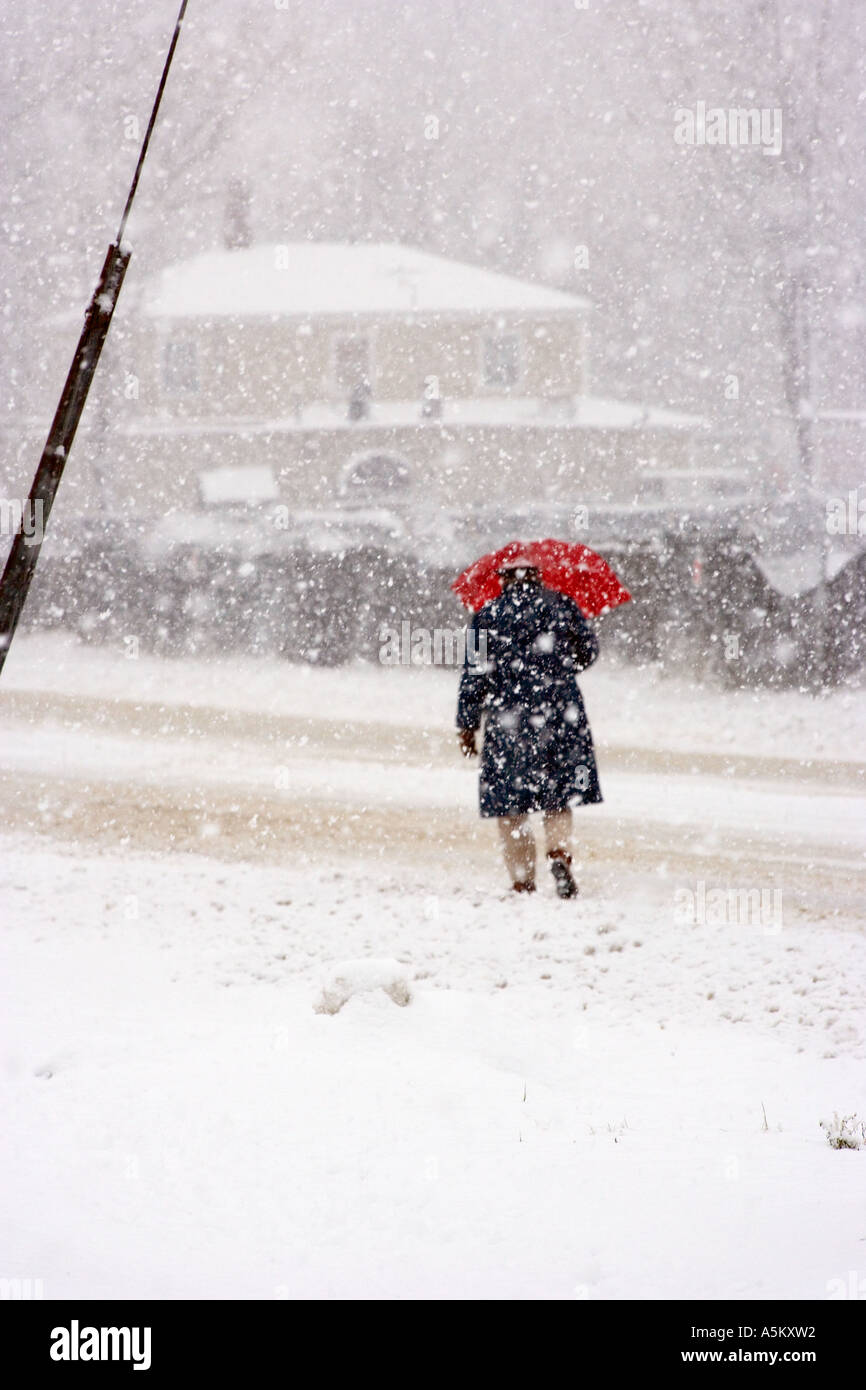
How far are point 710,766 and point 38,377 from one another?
2997 cm

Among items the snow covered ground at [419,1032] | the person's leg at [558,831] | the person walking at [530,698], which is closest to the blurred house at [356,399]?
the snow covered ground at [419,1032]

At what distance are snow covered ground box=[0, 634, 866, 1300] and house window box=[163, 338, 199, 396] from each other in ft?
79.3

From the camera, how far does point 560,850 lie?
649 centimetres

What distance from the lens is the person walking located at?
6352mm

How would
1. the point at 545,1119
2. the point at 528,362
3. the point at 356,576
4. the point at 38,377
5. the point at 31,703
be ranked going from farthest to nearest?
1. the point at 38,377
2. the point at 528,362
3. the point at 356,576
4. the point at 31,703
5. the point at 545,1119

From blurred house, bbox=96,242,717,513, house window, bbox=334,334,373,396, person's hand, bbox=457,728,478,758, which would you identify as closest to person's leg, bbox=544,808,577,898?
person's hand, bbox=457,728,478,758

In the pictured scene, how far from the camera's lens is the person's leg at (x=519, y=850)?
21.4 ft

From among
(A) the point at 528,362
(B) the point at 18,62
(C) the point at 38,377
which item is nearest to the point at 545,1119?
(B) the point at 18,62

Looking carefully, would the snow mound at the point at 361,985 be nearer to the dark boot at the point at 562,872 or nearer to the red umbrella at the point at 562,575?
the dark boot at the point at 562,872

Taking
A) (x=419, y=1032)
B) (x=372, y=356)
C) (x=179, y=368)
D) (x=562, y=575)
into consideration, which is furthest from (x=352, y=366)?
(x=419, y=1032)

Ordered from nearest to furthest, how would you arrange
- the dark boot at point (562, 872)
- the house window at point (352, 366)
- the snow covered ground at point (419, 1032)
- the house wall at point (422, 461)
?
the snow covered ground at point (419, 1032) → the dark boot at point (562, 872) → the house wall at point (422, 461) → the house window at point (352, 366)

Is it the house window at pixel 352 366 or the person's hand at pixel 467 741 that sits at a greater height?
the house window at pixel 352 366
